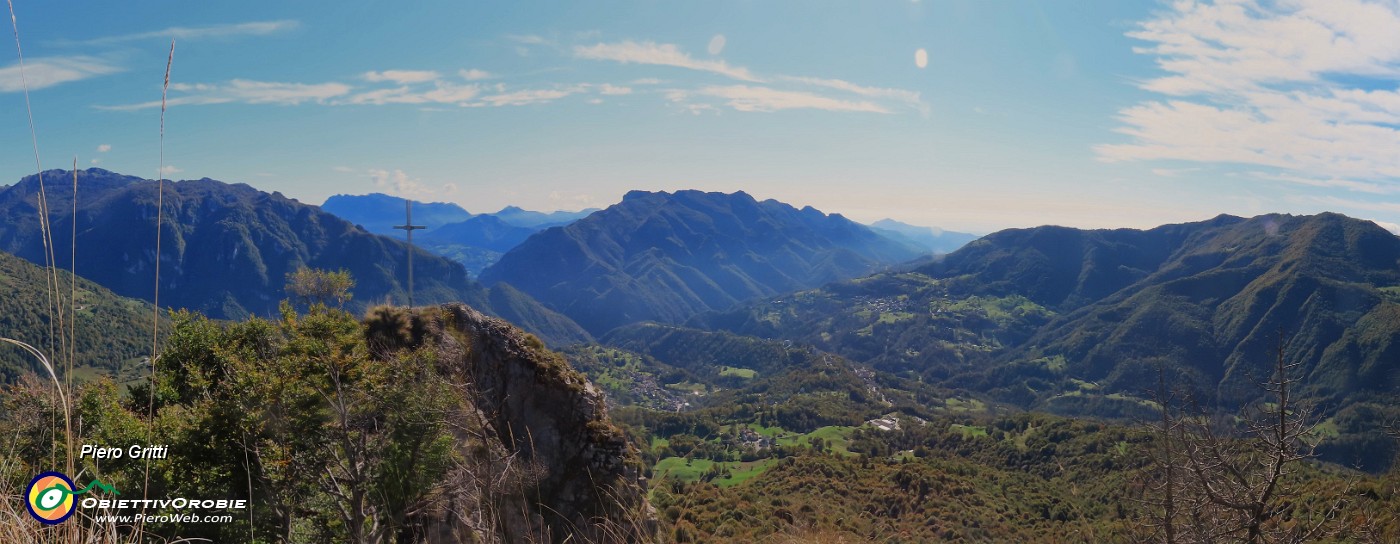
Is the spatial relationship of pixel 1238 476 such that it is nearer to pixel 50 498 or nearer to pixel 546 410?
pixel 50 498

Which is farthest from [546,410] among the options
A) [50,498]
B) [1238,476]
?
[1238,476]

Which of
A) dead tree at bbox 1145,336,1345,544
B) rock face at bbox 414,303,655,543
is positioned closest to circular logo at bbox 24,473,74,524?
dead tree at bbox 1145,336,1345,544

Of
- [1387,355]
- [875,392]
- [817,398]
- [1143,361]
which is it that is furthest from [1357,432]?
[817,398]

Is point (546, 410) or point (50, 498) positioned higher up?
point (50, 498)

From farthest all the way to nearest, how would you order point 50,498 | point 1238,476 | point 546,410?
point 546,410
point 1238,476
point 50,498

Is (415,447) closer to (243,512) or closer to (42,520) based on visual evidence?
(243,512)

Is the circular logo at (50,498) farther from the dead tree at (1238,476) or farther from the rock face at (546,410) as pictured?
the rock face at (546,410)

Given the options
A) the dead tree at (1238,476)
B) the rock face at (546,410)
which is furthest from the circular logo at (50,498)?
the rock face at (546,410)

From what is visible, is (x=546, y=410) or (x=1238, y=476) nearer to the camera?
(x=1238, y=476)
